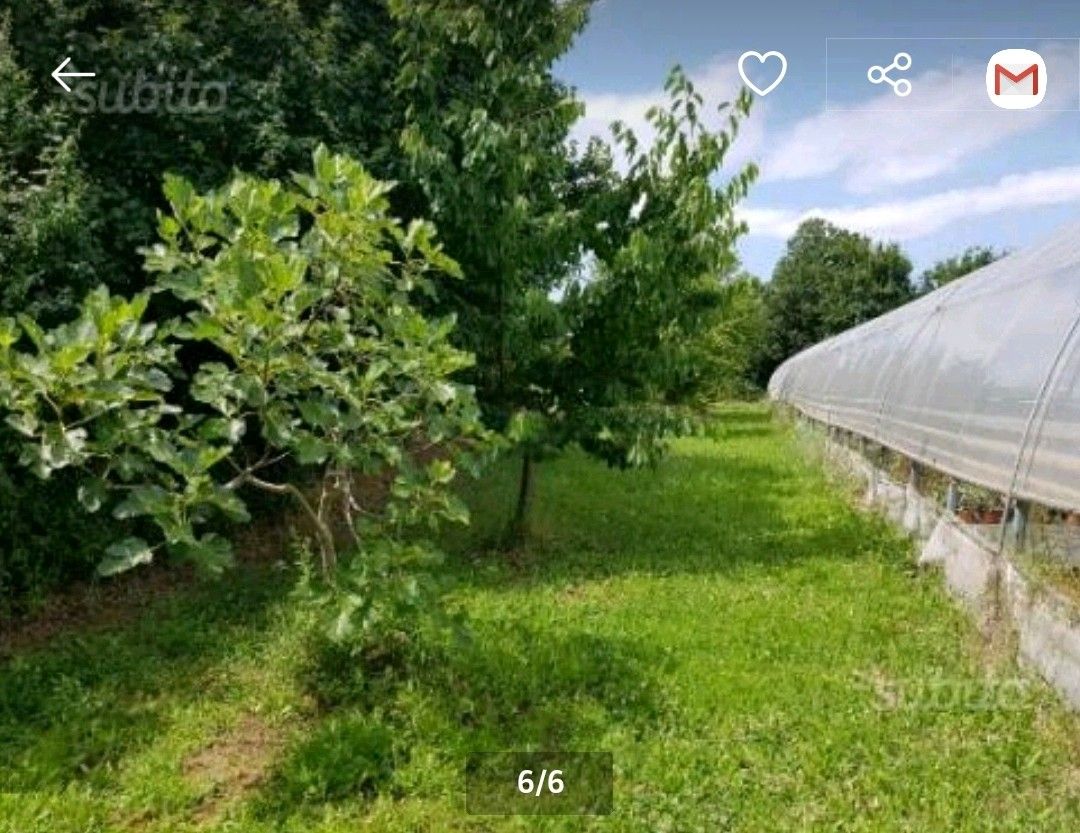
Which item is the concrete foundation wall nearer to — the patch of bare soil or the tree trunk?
the tree trunk

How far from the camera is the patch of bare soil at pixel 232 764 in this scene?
3.16 m

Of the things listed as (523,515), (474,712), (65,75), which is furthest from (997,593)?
(65,75)

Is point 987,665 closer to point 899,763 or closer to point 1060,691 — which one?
point 1060,691

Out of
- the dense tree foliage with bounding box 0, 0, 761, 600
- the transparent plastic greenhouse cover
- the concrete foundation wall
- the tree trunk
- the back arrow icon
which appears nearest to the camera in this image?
the concrete foundation wall

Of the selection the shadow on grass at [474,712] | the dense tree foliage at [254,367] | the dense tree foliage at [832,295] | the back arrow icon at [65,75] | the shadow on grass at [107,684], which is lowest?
the shadow on grass at [107,684]

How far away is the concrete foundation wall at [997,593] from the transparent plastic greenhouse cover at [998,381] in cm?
38

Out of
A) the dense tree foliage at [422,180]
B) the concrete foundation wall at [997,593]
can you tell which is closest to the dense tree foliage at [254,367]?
the dense tree foliage at [422,180]

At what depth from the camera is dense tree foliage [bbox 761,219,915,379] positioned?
37.8 metres

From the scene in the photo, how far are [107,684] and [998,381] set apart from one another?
5192 mm

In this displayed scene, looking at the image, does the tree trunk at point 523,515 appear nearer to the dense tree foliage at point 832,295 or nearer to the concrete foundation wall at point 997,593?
the concrete foundation wall at point 997,593

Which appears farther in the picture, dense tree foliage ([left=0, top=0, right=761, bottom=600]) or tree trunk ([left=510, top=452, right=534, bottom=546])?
tree trunk ([left=510, top=452, right=534, bottom=546])

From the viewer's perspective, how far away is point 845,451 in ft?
37.8

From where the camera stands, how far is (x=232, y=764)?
339cm

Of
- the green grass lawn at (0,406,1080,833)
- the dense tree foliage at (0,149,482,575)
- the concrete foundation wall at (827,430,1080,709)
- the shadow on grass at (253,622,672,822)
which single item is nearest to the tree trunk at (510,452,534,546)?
the green grass lawn at (0,406,1080,833)
